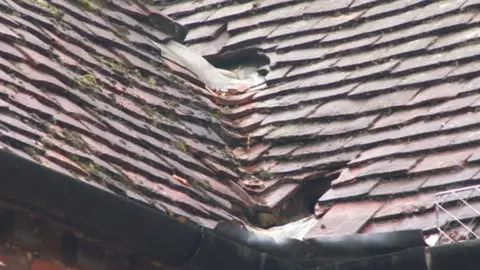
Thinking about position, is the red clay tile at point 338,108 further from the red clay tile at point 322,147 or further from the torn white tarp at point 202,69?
the torn white tarp at point 202,69

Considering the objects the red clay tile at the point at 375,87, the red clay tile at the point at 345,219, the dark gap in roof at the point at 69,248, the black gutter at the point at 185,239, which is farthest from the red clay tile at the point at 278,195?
the dark gap in roof at the point at 69,248

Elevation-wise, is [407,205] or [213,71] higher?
[213,71]

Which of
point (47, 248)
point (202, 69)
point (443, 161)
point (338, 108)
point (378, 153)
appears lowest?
point (47, 248)

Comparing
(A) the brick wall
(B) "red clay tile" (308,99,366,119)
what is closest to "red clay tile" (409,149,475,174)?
(B) "red clay tile" (308,99,366,119)

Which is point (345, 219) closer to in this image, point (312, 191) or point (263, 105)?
point (312, 191)

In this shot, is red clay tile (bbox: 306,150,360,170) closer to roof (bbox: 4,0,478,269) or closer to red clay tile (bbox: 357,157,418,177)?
roof (bbox: 4,0,478,269)

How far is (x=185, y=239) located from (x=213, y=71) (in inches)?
89.7

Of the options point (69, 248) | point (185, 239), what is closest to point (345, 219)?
point (185, 239)

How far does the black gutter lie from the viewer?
4.77 m

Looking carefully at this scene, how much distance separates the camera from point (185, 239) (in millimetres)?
5094

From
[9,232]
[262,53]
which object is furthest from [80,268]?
[262,53]

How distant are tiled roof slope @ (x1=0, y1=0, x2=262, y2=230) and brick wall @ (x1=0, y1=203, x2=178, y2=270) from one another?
208 mm

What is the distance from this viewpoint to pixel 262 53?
7223 millimetres

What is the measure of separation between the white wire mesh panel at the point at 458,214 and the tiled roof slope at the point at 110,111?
2.96ft
